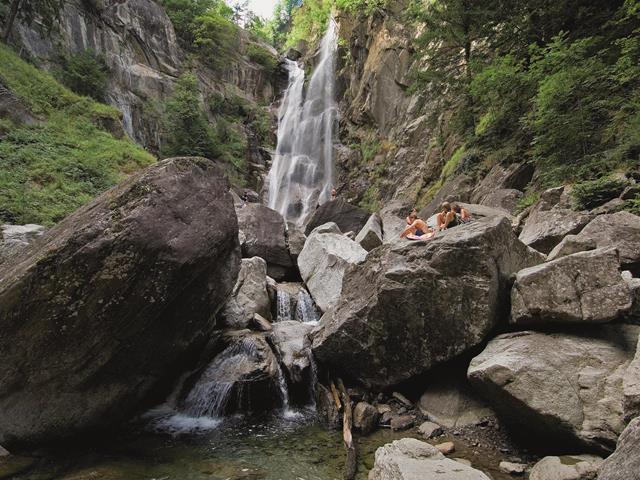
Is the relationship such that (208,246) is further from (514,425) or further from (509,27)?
(509,27)

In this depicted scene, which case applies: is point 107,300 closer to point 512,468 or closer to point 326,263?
point 512,468

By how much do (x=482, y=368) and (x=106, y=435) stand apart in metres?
6.14

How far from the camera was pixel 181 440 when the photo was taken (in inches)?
254

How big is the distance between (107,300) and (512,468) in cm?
617

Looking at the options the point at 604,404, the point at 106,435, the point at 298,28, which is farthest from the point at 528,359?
the point at 298,28

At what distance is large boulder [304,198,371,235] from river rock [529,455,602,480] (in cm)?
1454

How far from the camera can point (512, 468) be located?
16.5ft

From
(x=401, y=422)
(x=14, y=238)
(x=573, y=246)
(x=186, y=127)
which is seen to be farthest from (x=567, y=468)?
(x=186, y=127)

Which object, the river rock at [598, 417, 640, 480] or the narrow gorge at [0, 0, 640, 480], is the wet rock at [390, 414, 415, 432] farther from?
the river rock at [598, 417, 640, 480]

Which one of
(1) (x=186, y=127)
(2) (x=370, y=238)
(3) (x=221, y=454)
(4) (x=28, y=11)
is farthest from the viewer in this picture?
(1) (x=186, y=127)

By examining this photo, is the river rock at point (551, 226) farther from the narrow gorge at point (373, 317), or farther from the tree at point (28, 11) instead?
the tree at point (28, 11)

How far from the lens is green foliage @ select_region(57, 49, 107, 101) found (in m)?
24.0

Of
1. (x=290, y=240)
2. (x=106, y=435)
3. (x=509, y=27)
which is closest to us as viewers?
(x=106, y=435)

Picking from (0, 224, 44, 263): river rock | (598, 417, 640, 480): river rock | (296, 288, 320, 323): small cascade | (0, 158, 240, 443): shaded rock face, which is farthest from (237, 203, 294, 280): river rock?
(598, 417, 640, 480): river rock
